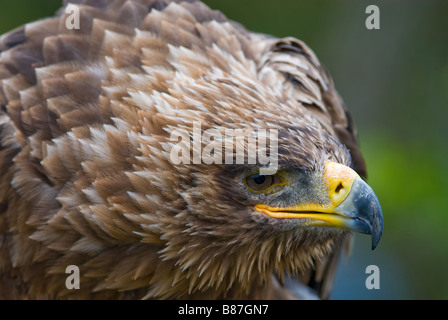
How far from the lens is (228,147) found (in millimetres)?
3088

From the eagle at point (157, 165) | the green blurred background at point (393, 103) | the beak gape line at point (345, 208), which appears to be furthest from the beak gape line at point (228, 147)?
the green blurred background at point (393, 103)

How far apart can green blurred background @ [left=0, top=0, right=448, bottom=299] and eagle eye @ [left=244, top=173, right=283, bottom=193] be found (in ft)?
6.82

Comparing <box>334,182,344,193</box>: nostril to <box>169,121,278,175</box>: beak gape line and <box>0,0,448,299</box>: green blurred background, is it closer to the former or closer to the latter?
<box>169,121,278,175</box>: beak gape line

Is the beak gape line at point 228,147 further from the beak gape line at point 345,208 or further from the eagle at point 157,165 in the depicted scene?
the beak gape line at point 345,208

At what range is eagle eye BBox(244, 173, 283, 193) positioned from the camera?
10.3ft

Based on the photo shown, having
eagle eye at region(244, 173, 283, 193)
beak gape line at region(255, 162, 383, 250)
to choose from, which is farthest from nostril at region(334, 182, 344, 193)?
eagle eye at region(244, 173, 283, 193)

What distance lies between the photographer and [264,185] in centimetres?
318

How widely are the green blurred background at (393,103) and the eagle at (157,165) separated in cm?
A: 193

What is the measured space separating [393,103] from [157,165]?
4.82 meters

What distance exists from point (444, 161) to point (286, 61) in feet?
7.78

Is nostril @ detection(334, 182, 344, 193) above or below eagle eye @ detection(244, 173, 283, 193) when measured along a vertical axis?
below

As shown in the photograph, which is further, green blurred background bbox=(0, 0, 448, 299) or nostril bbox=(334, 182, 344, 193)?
green blurred background bbox=(0, 0, 448, 299)
